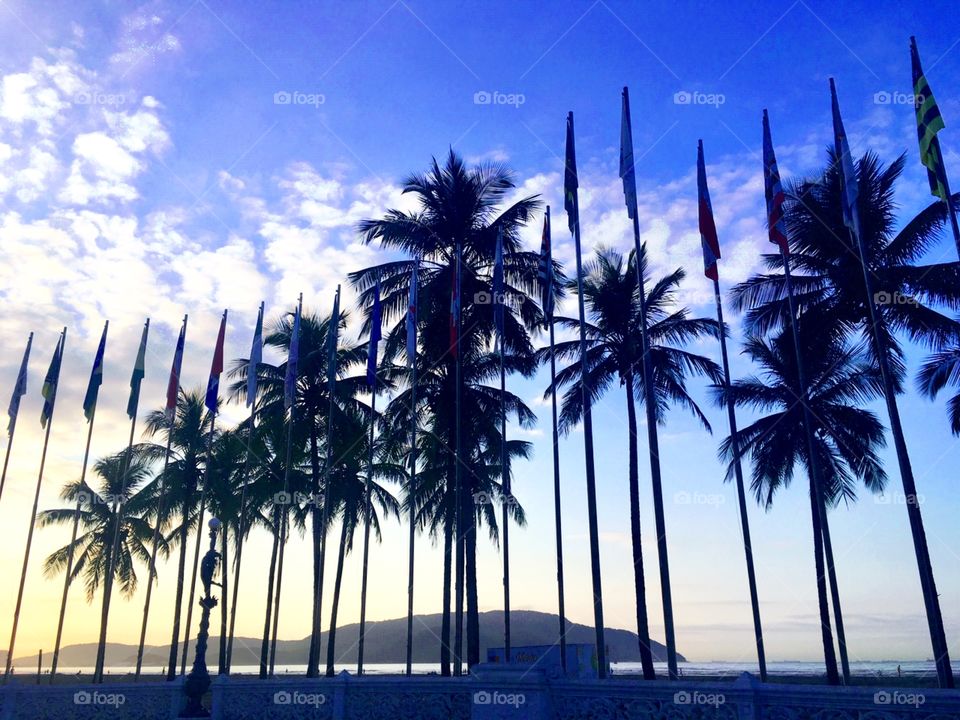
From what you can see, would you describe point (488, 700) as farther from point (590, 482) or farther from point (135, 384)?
point (135, 384)

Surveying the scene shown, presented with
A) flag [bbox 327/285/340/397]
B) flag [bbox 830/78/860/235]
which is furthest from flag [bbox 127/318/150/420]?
flag [bbox 830/78/860/235]

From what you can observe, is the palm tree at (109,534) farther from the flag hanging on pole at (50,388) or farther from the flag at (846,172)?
the flag at (846,172)

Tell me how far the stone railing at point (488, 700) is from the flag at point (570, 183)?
13.0 meters

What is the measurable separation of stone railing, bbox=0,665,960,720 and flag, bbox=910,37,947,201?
503 inches

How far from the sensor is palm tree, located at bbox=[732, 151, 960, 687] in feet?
83.1

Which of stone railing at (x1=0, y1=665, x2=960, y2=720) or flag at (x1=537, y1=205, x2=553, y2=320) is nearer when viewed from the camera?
stone railing at (x1=0, y1=665, x2=960, y2=720)

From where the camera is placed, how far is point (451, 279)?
102 ft

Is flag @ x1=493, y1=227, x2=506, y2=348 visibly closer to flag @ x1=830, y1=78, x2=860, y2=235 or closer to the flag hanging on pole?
flag @ x1=830, y1=78, x2=860, y2=235

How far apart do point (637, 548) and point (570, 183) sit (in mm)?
13023

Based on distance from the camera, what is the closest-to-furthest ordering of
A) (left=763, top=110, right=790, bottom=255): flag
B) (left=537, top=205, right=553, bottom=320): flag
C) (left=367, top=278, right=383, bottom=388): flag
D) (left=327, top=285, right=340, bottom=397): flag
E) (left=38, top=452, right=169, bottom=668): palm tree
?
(left=763, top=110, right=790, bottom=255): flag
(left=537, top=205, right=553, bottom=320): flag
(left=367, top=278, right=383, bottom=388): flag
(left=327, top=285, right=340, bottom=397): flag
(left=38, top=452, right=169, bottom=668): palm tree

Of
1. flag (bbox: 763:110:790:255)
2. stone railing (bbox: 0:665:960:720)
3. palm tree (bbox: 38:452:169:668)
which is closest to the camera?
stone railing (bbox: 0:665:960:720)

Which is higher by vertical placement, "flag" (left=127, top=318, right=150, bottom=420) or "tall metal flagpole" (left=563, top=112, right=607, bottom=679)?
"flag" (left=127, top=318, right=150, bottom=420)

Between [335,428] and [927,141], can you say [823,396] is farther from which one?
[335,428]

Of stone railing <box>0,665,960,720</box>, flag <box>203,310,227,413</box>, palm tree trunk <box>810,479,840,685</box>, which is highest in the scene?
flag <box>203,310,227,413</box>
